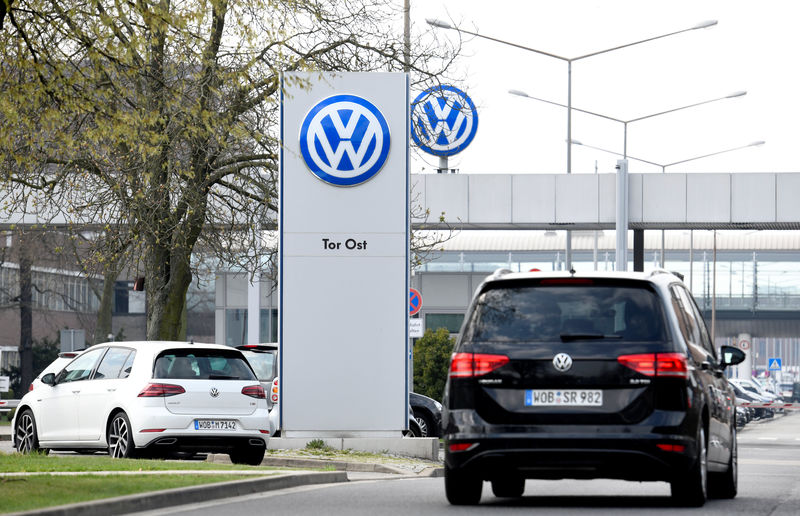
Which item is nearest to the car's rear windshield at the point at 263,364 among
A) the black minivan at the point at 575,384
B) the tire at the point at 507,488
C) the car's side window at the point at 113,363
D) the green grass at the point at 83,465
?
the car's side window at the point at 113,363

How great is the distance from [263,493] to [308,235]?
6.15m

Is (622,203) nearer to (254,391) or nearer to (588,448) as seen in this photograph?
(254,391)

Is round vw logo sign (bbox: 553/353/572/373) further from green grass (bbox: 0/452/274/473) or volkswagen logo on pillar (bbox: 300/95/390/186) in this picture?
volkswagen logo on pillar (bbox: 300/95/390/186)

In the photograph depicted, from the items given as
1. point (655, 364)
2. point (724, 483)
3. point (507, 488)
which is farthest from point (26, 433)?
point (655, 364)

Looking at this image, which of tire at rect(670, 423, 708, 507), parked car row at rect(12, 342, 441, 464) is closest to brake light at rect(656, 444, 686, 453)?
tire at rect(670, 423, 708, 507)

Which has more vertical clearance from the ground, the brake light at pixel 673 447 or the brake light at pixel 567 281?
the brake light at pixel 567 281

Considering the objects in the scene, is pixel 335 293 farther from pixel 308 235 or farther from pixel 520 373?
pixel 520 373

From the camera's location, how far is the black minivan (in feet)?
34.4

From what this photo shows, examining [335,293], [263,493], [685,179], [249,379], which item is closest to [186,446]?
[249,379]

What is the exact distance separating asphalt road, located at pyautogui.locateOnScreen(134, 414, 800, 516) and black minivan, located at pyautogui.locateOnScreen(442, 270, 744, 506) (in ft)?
1.75

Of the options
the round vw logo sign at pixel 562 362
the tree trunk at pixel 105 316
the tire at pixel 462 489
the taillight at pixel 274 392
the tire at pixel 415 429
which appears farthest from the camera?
the tree trunk at pixel 105 316

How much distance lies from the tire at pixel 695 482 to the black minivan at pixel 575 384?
0.02 metres

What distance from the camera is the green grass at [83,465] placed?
1402cm

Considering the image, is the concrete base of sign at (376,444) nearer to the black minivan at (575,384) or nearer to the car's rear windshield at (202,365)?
the car's rear windshield at (202,365)
